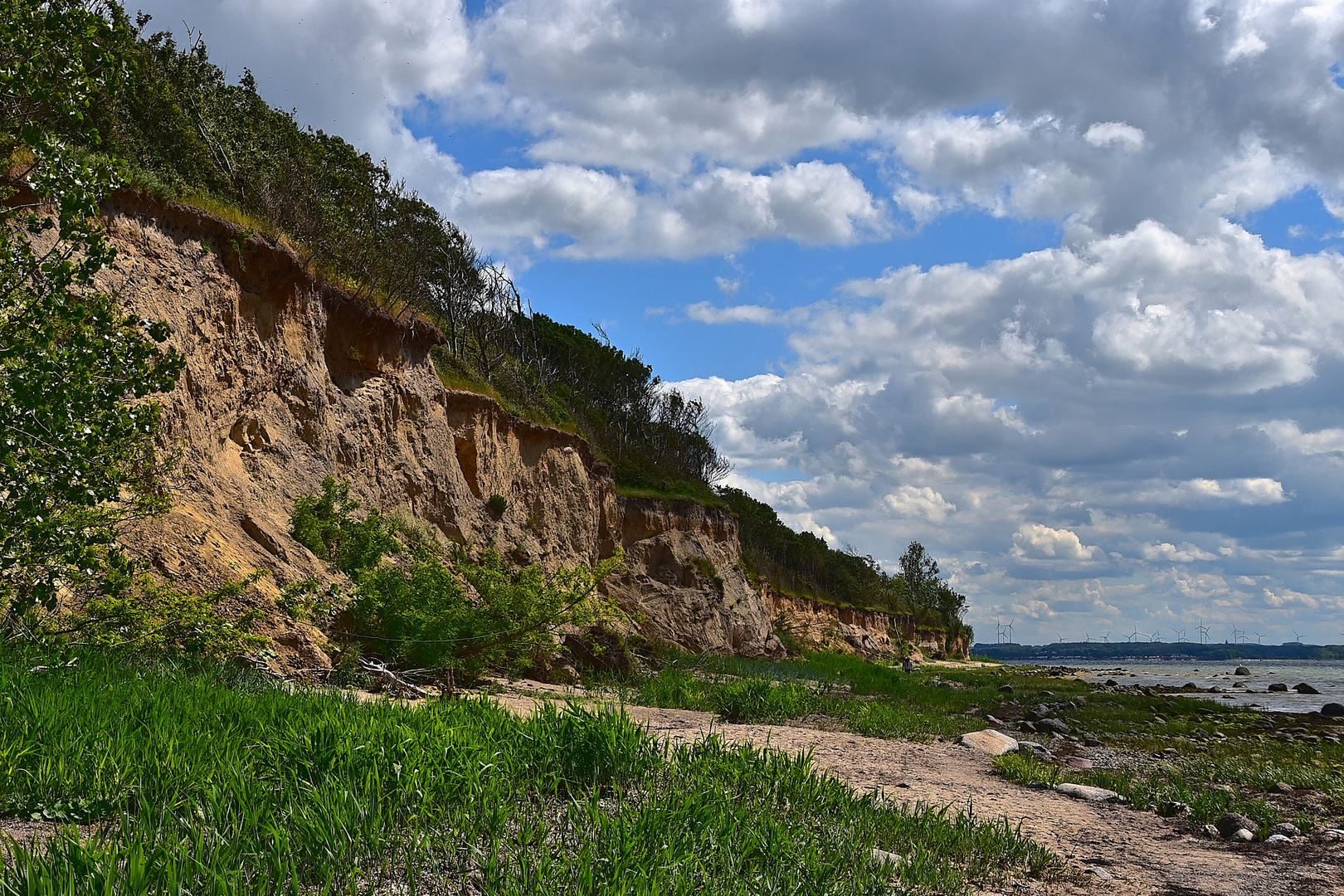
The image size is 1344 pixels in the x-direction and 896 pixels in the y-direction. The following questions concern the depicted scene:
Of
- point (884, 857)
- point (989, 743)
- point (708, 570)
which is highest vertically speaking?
point (708, 570)

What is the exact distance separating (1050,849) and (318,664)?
8.39m

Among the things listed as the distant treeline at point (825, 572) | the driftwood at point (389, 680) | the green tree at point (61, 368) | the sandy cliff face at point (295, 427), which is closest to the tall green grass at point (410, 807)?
the green tree at point (61, 368)

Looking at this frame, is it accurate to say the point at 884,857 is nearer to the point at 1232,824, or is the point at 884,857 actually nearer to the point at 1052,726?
the point at 1232,824

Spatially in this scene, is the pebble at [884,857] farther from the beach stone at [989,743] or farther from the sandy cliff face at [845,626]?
the sandy cliff face at [845,626]

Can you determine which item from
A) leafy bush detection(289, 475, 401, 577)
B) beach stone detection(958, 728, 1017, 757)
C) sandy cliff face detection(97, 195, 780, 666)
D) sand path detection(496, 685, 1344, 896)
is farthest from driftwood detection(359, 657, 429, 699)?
beach stone detection(958, 728, 1017, 757)

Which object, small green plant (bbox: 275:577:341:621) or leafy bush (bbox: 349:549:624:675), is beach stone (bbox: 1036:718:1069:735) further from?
small green plant (bbox: 275:577:341:621)

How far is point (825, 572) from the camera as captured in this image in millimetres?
79812

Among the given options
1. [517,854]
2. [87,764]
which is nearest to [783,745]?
[517,854]

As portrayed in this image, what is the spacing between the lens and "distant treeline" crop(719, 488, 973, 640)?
67938mm

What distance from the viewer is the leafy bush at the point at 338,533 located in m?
14.5

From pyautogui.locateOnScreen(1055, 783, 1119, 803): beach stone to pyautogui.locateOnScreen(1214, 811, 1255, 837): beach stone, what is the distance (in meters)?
1.07

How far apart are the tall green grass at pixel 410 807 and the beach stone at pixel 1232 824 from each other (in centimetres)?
329

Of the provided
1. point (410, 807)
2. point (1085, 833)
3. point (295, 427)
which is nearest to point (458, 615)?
point (410, 807)

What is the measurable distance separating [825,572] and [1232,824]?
73089 mm
